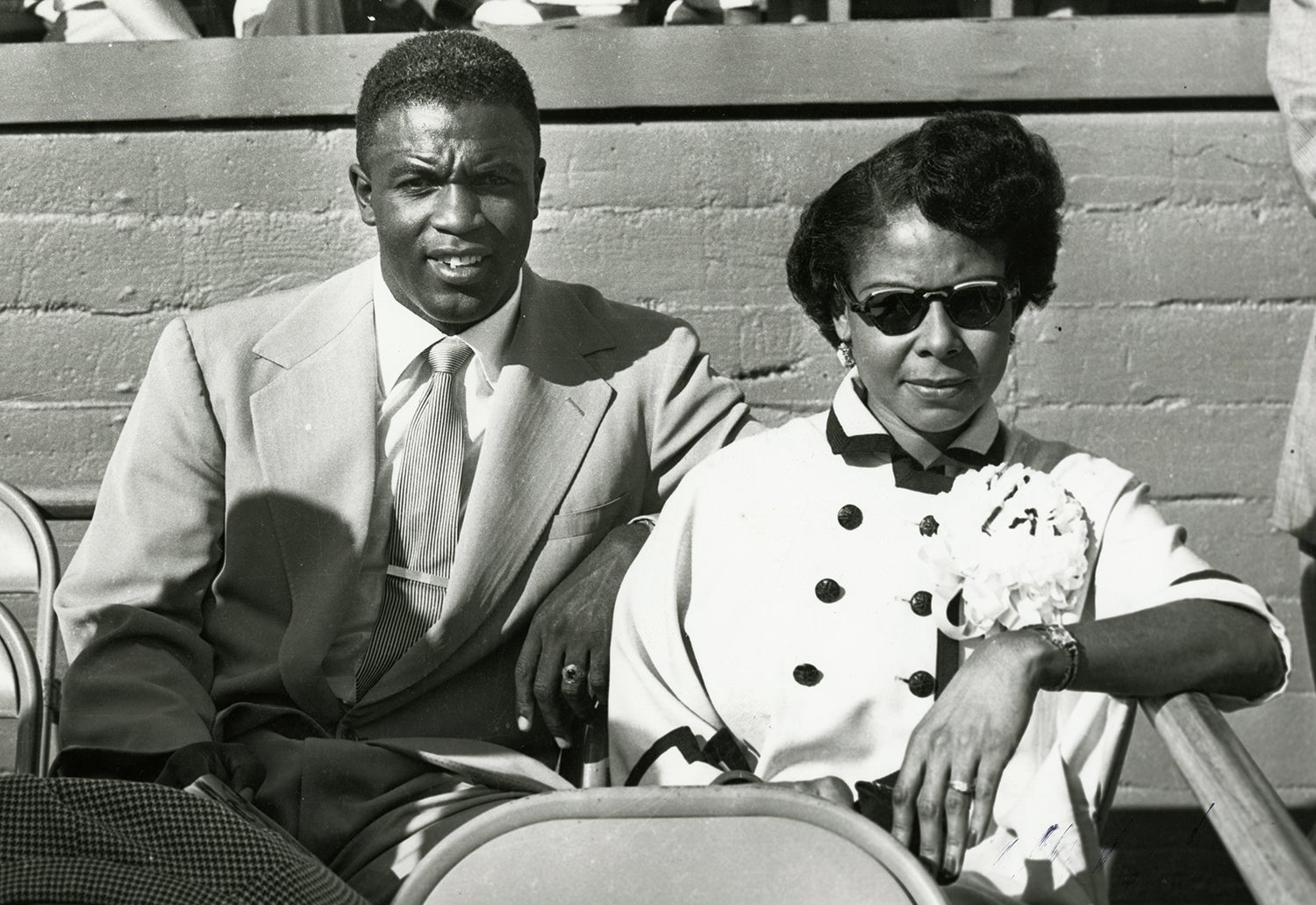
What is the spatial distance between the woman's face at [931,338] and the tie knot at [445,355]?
74 cm

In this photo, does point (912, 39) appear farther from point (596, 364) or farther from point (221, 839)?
point (221, 839)

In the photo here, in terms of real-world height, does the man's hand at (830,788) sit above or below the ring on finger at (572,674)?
above

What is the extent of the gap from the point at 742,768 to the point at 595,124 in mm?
1806

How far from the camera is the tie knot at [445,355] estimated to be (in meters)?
2.73


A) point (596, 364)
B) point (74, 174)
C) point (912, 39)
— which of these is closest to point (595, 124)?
point (912, 39)

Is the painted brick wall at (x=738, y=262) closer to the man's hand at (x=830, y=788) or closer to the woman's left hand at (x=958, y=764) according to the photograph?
the man's hand at (x=830, y=788)

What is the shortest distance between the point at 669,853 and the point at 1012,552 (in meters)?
0.68

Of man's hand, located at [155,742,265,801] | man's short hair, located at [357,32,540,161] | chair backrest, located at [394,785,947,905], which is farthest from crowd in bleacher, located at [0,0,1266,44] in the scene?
chair backrest, located at [394,785,947,905]

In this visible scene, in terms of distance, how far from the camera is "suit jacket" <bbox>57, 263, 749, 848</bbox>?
2.52 meters

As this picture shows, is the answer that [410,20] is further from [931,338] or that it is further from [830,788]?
[830,788]

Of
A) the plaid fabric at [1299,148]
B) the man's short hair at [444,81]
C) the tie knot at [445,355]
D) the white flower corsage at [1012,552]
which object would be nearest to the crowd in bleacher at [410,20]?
the plaid fabric at [1299,148]

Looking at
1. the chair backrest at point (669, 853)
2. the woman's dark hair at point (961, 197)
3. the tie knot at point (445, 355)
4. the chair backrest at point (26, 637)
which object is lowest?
the chair backrest at point (26, 637)

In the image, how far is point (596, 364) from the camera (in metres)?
2.86

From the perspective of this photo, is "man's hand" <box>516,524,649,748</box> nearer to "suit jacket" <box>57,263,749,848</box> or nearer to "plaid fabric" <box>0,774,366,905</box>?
"suit jacket" <box>57,263,749,848</box>
